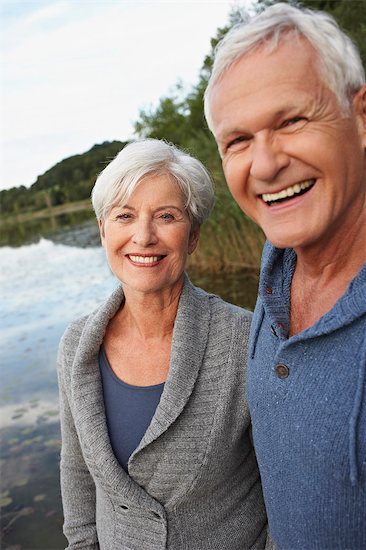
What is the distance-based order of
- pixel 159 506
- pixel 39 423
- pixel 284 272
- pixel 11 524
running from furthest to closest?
pixel 39 423, pixel 11 524, pixel 159 506, pixel 284 272

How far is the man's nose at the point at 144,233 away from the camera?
181 centimetres

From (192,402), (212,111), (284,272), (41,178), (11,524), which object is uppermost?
(41,178)

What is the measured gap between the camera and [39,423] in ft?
17.2

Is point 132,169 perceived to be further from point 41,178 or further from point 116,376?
point 41,178

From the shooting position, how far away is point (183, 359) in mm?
1783

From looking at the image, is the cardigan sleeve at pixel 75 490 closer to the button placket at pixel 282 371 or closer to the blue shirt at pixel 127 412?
the blue shirt at pixel 127 412

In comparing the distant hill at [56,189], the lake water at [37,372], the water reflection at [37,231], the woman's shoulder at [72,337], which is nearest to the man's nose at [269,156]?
the woman's shoulder at [72,337]

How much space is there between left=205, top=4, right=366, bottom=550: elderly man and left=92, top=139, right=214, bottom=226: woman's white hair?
20.5 inches

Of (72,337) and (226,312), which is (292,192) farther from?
(72,337)

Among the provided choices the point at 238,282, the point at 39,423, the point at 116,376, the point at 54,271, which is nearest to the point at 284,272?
the point at 116,376

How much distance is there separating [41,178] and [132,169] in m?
61.8

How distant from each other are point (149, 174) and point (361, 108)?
2.72 ft

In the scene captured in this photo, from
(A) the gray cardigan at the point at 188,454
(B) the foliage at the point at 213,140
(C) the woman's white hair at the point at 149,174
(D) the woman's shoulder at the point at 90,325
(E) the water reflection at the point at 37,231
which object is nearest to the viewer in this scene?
(A) the gray cardigan at the point at 188,454

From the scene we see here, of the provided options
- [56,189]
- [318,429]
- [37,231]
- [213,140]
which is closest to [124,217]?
[318,429]
